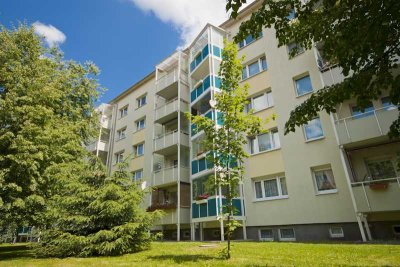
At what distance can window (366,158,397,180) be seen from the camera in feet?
42.0

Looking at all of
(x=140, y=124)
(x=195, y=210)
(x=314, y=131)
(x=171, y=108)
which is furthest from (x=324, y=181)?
(x=140, y=124)

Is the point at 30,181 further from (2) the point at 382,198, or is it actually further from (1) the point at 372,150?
(1) the point at 372,150

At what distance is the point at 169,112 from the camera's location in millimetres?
24031

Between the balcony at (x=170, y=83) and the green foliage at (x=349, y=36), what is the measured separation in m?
19.5

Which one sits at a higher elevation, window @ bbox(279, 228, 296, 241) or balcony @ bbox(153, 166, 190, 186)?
balcony @ bbox(153, 166, 190, 186)

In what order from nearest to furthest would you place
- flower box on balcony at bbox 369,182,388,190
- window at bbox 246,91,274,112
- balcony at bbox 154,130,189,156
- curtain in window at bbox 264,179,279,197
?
flower box on balcony at bbox 369,182,388,190, curtain in window at bbox 264,179,279,197, window at bbox 246,91,274,112, balcony at bbox 154,130,189,156

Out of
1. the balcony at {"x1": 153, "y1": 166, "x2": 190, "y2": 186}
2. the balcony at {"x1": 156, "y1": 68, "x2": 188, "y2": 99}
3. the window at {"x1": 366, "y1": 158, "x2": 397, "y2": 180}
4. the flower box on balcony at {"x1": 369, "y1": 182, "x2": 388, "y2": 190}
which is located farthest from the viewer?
the balcony at {"x1": 156, "y1": 68, "x2": 188, "y2": 99}

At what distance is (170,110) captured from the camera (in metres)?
24.0

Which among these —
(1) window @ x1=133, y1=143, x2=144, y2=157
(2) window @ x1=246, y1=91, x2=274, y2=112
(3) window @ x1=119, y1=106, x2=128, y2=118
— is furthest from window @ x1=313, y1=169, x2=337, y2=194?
(3) window @ x1=119, y1=106, x2=128, y2=118

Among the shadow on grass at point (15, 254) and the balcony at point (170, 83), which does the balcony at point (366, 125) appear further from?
the balcony at point (170, 83)

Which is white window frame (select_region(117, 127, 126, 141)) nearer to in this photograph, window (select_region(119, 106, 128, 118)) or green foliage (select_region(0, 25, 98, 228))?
window (select_region(119, 106, 128, 118))

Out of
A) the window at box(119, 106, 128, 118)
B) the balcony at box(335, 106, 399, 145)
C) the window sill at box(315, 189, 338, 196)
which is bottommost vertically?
the window sill at box(315, 189, 338, 196)

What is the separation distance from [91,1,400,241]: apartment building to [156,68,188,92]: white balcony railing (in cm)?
13

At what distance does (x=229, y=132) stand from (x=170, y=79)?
59.2 ft
